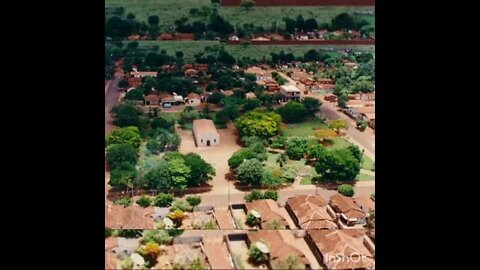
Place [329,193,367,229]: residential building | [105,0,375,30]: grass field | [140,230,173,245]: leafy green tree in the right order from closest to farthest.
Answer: [140,230,173,245]: leafy green tree
[329,193,367,229]: residential building
[105,0,375,30]: grass field

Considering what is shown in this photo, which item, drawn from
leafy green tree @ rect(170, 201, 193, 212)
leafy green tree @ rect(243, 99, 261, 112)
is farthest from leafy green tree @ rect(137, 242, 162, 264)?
leafy green tree @ rect(243, 99, 261, 112)

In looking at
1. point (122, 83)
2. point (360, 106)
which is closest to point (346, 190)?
point (360, 106)

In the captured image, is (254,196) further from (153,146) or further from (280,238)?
(153,146)

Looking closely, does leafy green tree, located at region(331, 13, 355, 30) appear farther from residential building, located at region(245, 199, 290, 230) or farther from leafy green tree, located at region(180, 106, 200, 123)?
residential building, located at region(245, 199, 290, 230)

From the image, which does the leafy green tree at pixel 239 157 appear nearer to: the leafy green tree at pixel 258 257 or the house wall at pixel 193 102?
the house wall at pixel 193 102
